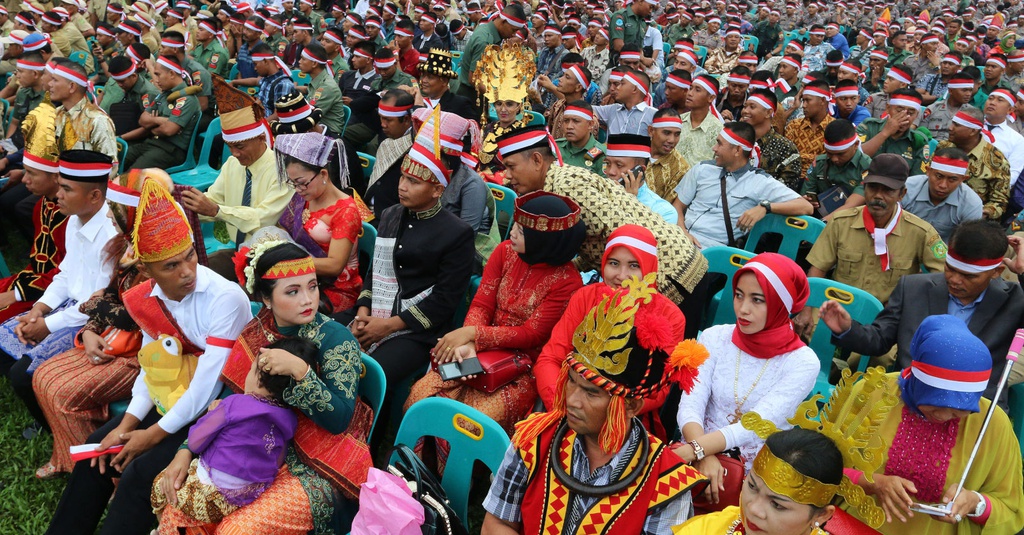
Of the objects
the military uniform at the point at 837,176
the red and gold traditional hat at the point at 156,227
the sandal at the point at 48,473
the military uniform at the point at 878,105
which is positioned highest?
the red and gold traditional hat at the point at 156,227

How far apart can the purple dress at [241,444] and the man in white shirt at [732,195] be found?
9.60 feet

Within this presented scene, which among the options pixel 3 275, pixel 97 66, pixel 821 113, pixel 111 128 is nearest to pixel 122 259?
pixel 3 275

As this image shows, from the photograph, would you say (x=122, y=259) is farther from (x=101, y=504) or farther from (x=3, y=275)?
(x=3, y=275)

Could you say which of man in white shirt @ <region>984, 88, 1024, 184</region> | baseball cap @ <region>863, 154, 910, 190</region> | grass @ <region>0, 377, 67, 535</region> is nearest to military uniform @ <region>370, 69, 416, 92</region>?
grass @ <region>0, 377, 67, 535</region>

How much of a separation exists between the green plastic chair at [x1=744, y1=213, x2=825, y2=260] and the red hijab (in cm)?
176

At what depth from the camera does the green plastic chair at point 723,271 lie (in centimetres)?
387

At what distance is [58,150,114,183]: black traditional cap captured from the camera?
3816 mm

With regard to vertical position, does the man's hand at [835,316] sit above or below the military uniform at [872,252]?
above

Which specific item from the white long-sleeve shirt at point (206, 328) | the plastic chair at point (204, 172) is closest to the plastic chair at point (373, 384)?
the white long-sleeve shirt at point (206, 328)

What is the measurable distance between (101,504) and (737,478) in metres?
2.51

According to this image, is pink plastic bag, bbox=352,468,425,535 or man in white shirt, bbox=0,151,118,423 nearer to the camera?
pink plastic bag, bbox=352,468,425,535

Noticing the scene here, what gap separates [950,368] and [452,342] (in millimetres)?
1852

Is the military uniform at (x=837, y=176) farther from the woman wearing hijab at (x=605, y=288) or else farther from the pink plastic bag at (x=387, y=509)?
the pink plastic bag at (x=387, y=509)

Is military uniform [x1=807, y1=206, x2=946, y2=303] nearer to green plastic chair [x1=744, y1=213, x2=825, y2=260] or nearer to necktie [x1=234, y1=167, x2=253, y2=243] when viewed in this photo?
green plastic chair [x1=744, y1=213, x2=825, y2=260]
